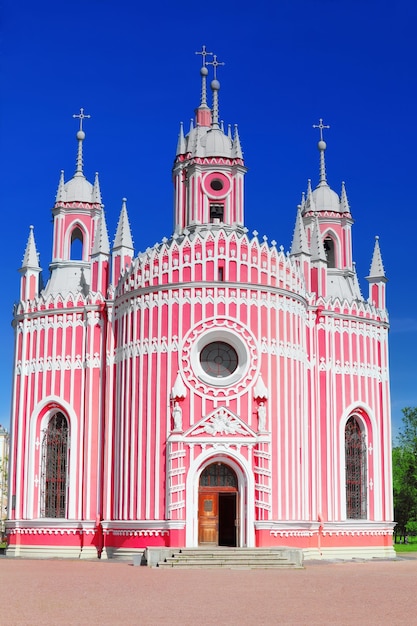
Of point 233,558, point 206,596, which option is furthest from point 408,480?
point 206,596

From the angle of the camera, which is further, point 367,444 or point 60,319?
point 367,444

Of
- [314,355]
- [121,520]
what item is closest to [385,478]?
[314,355]

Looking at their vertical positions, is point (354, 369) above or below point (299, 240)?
below

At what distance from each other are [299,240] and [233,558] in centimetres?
1967

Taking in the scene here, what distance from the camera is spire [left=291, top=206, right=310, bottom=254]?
174 ft

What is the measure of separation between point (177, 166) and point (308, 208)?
881 cm

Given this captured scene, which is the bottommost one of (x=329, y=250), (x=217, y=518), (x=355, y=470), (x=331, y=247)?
(x=217, y=518)

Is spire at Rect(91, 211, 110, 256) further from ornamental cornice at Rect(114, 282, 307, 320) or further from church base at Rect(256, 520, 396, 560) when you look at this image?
church base at Rect(256, 520, 396, 560)

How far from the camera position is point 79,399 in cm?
5116

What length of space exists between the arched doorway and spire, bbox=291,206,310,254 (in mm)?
13443

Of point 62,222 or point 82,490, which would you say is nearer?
point 82,490

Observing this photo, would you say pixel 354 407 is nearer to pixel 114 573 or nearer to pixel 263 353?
pixel 263 353

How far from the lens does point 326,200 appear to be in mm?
59750

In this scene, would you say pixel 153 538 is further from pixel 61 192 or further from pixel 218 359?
pixel 61 192
